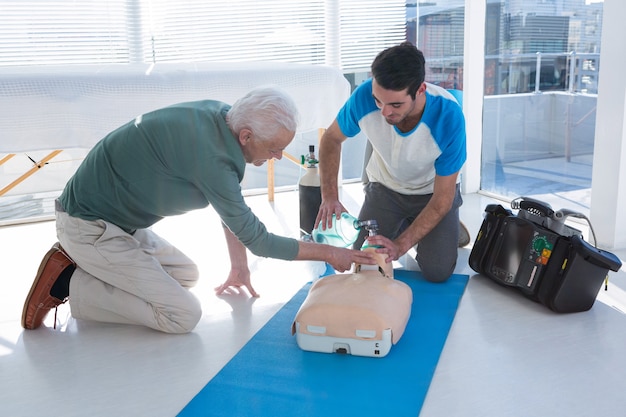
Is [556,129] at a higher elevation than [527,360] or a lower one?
higher

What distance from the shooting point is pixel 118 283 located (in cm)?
218

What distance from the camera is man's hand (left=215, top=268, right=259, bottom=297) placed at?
2496mm

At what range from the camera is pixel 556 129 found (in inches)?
143

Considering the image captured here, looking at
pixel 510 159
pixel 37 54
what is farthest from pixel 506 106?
pixel 37 54

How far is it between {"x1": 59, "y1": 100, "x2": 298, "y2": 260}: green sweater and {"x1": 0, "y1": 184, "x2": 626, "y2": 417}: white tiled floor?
15.8 inches

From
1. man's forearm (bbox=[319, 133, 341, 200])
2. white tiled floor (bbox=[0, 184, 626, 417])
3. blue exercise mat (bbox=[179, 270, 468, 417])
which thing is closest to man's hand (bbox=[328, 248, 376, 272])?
blue exercise mat (bbox=[179, 270, 468, 417])

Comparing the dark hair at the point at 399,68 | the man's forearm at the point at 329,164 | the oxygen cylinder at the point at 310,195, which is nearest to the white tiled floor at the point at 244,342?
the man's forearm at the point at 329,164

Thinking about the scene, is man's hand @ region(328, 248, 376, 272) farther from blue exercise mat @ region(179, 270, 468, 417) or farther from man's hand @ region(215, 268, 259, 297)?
Result: man's hand @ region(215, 268, 259, 297)

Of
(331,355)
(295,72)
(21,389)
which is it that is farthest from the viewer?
(295,72)

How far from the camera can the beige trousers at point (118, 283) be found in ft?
7.02

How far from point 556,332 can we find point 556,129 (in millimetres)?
Result: 1833

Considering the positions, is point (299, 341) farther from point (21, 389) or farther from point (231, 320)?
point (21, 389)

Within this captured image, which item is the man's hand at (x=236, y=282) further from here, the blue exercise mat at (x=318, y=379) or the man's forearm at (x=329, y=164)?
the man's forearm at (x=329, y=164)

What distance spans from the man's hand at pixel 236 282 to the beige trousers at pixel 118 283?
1.08 ft
